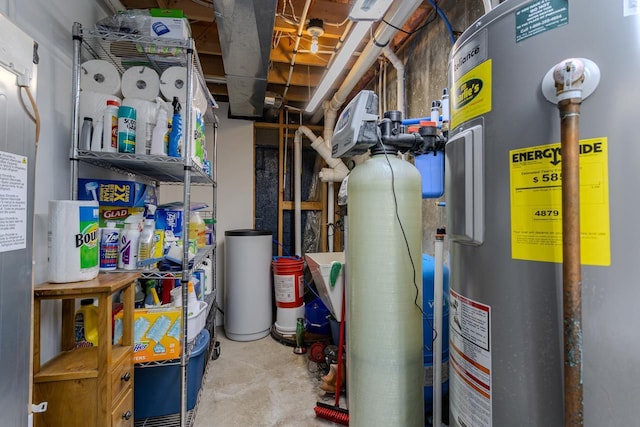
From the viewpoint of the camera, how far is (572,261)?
1.88ft

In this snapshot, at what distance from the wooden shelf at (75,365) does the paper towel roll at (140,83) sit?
1.37 m

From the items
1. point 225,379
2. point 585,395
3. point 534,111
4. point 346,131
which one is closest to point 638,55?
point 534,111

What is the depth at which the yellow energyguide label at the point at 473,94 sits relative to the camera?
759mm

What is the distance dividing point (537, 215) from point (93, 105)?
2.01 metres

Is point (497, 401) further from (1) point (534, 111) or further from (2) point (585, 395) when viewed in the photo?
(1) point (534, 111)

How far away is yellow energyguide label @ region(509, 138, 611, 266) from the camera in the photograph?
1.91ft

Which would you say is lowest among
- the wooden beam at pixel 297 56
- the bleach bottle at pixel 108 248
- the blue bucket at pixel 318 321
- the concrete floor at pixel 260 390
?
the concrete floor at pixel 260 390

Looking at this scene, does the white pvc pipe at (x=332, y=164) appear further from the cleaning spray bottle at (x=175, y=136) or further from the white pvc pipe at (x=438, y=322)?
the white pvc pipe at (x=438, y=322)

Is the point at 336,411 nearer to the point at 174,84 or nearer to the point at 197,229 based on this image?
the point at 197,229

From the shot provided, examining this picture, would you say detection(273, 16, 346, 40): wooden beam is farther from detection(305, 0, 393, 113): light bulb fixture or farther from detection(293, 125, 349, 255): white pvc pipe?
detection(293, 125, 349, 255): white pvc pipe

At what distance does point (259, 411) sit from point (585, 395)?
1.96 metres

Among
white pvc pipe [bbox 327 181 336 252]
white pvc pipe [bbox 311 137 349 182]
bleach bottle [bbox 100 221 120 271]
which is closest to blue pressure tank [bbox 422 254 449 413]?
bleach bottle [bbox 100 221 120 271]

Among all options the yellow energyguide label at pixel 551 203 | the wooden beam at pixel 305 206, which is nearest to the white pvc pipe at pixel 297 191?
the wooden beam at pixel 305 206

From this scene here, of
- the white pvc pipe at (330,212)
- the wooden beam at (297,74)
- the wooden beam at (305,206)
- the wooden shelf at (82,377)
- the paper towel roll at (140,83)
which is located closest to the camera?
the wooden shelf at (82,377)
